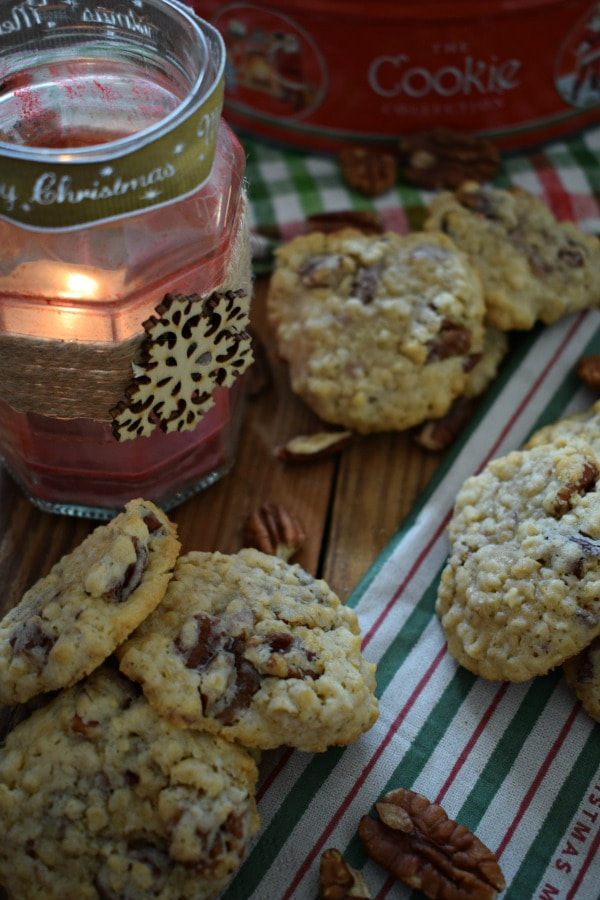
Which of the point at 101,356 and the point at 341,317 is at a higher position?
the point at 101,356

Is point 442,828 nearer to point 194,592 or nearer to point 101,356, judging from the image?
point 194,592

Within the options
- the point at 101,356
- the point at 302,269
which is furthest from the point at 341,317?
the point at 101,356

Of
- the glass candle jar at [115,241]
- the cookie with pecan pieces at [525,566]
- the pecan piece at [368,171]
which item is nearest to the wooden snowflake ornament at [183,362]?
the glass candle jar at [115,241]

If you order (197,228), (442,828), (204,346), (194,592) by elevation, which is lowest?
(442,828)

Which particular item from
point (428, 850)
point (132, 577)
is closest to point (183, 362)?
point (132, 577)

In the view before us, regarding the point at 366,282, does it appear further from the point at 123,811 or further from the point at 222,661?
the point at 123,811
